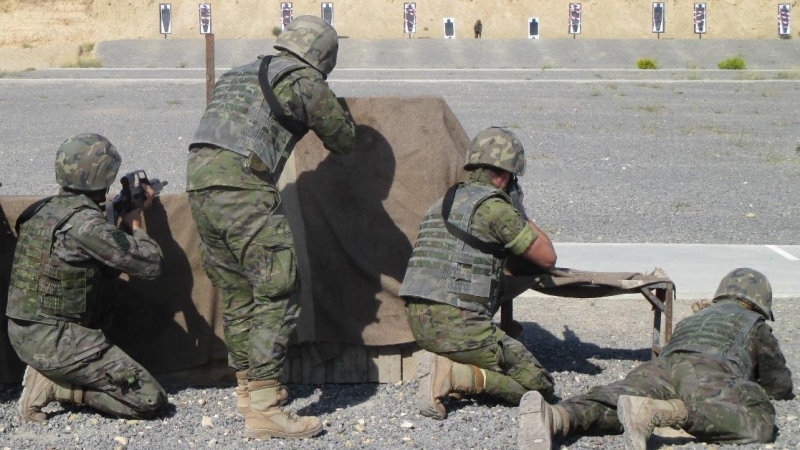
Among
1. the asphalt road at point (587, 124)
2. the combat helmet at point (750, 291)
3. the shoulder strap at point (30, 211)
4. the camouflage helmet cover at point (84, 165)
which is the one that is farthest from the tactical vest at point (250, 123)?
the asphalt road at point (587, 124)

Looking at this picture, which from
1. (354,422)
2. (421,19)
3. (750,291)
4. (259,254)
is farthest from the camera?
(421,19)

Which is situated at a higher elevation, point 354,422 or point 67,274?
point 67,274

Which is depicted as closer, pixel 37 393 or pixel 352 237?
pixel 37 393

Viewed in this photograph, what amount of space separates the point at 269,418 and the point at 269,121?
1367mm

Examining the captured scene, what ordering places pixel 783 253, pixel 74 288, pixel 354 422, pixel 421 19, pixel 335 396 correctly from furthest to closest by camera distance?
pixel 421 19 → pixel 783 253 → pixel 335 396 → pixel 354 422 → pixel 74 288

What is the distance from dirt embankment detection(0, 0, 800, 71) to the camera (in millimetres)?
48562

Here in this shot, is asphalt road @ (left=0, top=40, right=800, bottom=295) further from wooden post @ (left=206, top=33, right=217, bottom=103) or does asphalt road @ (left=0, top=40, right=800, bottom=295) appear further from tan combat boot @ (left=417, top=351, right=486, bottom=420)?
wooden post @ (left=206, top=33, right=217, bottom=103)

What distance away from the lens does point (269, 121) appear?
4723mm

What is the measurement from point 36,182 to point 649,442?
9.84m

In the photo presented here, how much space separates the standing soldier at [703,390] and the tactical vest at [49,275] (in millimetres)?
2170

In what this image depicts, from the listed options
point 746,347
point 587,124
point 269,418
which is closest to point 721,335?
point 746,347

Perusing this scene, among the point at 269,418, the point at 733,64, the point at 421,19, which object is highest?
the point at 421,19

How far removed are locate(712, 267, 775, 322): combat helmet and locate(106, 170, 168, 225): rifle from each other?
Answer: 9.86ft

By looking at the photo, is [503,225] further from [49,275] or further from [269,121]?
[49,275]
